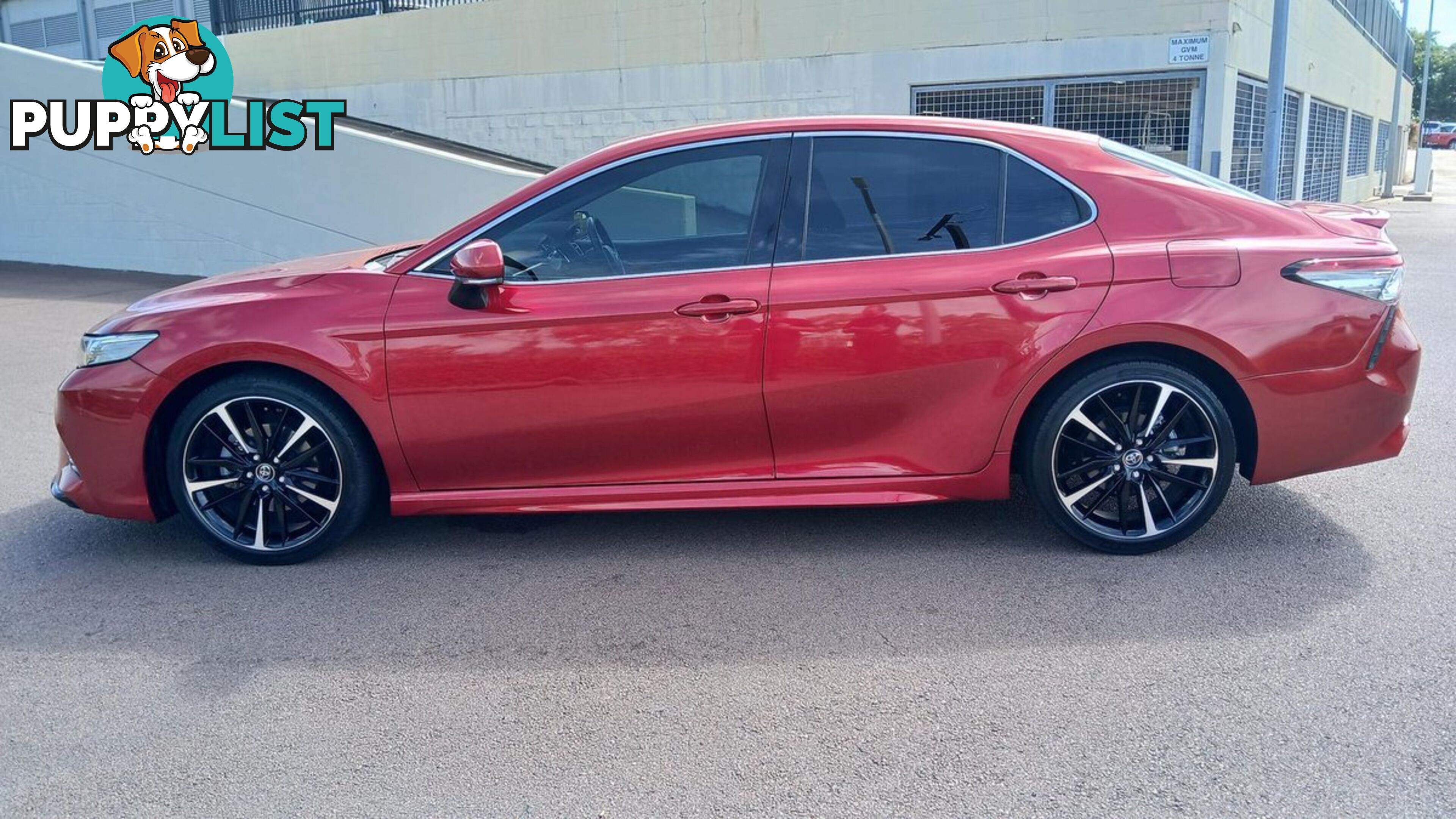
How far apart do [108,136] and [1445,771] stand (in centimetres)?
1619

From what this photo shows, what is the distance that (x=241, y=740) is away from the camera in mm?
3350

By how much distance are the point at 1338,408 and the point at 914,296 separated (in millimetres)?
1670

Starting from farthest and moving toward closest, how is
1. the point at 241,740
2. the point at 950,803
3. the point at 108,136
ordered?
the point at 108,136 < the point at 241,740 < the point at 950,803

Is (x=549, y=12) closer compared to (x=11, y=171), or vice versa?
(x=11, y=171)

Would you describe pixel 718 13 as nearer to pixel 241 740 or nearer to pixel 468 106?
pixel 468 106

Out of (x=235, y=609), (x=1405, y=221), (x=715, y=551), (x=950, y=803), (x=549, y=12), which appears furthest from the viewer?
(x=1405, y=221)

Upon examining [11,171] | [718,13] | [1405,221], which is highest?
[718,13]

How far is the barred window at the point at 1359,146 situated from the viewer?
31047 millimetres

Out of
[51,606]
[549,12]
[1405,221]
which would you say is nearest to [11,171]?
[549,12]

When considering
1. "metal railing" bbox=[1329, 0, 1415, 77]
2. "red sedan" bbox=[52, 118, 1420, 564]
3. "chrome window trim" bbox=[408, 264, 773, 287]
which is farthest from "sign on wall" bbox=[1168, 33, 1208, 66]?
"metal railing" bbox=[1329, 0, 1415, 77]

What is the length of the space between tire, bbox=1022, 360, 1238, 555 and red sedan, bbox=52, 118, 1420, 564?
11 mm

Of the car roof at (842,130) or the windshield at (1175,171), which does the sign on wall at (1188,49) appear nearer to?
the windshield at (1175,171)

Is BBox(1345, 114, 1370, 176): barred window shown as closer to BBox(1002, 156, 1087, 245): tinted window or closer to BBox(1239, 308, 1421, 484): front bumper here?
BBox(1239, 308, 1421, 484): front bumper

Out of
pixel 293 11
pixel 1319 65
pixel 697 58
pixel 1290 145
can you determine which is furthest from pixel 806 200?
pixel 1319 65
